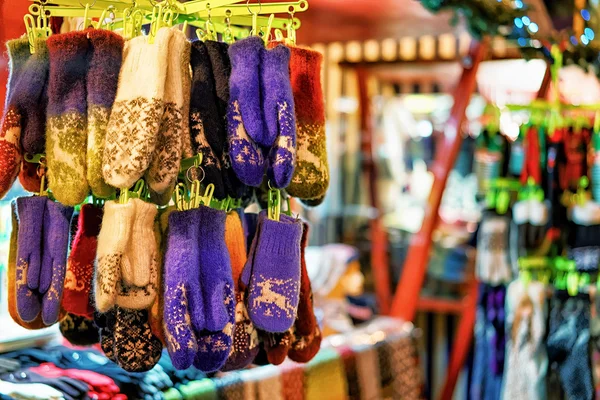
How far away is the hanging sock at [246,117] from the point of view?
1635 mm

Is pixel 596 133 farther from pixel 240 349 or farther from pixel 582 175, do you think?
pixel 240 349

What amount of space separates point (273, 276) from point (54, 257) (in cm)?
49

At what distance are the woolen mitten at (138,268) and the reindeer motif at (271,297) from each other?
0.81ft

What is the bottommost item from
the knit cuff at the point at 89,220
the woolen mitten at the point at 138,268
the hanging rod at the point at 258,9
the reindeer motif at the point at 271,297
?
the reindeer motif at the point at 271,297

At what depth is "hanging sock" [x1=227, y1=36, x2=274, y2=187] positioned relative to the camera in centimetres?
163

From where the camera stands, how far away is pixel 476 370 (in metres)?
4.23

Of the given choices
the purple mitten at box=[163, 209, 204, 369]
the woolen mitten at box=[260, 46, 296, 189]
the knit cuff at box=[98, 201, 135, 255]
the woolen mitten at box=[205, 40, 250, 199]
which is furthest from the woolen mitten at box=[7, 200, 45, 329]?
the woolen mitten at box=[260, 46, 296, 189]

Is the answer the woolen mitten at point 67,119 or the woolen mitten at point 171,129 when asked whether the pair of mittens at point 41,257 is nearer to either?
the woolen mitten at point 67,119

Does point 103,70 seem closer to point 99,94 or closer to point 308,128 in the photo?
Result: point 99,94

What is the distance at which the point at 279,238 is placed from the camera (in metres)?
1.76

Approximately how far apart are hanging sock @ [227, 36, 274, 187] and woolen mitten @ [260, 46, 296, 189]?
18 millimetres

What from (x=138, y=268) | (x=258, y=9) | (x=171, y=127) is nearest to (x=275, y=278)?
(x=138, y=268)

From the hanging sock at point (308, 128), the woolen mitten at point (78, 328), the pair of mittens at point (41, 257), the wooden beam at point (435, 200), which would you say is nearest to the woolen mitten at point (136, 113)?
the pair of mittens at point (41, 257)

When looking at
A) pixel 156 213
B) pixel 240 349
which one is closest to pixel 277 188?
pixel 156 213
